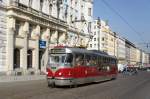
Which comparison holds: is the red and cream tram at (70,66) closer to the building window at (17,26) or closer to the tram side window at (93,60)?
the tram side window at (93,60)

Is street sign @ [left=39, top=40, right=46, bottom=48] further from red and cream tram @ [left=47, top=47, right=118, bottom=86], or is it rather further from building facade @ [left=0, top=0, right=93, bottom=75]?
red and cream tram @ [left=47, top=47, right=118, bottom=86]

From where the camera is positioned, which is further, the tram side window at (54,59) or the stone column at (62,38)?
the stone column at (62,38)

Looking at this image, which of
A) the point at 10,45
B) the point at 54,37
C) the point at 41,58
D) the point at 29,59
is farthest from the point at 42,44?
the point at 10,45

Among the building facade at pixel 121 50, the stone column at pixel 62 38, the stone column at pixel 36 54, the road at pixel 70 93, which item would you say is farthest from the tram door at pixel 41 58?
the building facade at pixel 121 50

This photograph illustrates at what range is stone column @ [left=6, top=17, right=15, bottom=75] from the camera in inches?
1784

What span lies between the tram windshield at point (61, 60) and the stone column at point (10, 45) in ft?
67.1

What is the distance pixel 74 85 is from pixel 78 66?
140 centimetres

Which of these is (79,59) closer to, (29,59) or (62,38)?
(29,59)

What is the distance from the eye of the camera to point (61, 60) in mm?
25500

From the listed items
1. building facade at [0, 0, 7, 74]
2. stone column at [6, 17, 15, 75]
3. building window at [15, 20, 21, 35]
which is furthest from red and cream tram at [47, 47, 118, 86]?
building window at [15, 20, 21, 35]

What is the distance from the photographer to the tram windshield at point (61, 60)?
83.4ft

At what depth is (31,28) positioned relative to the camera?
5197 cm

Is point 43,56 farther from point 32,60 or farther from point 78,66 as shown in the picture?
point 78,66

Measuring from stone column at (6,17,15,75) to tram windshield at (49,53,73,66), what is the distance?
20449 mm
